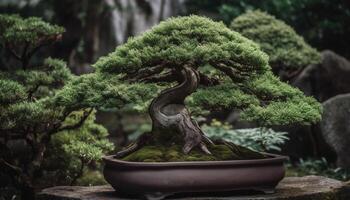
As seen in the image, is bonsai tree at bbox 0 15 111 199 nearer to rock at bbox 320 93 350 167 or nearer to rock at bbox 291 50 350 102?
rock at bbox 320 93 350 167

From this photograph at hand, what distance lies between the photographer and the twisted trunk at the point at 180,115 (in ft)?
14.8

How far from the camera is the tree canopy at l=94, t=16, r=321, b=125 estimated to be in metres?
4.26

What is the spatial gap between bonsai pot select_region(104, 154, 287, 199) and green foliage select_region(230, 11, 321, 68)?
3274mm

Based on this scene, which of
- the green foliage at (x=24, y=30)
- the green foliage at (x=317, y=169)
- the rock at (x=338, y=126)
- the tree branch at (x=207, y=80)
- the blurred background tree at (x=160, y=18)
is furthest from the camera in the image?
the blurred background tree at (x=160, y=18)

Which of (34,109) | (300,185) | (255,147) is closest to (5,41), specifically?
(34,109)

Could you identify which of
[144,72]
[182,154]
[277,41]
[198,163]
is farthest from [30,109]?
[277,41]

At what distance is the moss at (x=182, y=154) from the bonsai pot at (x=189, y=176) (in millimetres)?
147

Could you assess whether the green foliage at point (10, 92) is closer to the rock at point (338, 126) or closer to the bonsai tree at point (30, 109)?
the bonsai tree at point (30, 109)

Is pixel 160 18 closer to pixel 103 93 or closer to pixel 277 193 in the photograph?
pixel 103 93

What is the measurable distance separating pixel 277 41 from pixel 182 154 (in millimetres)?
3617

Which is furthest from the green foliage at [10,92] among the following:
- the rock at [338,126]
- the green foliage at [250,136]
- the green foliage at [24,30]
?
the rock at [338,126]

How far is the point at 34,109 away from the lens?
4.93 meters

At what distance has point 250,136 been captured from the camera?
24.4 ft

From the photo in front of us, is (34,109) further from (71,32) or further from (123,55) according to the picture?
(71,32)
